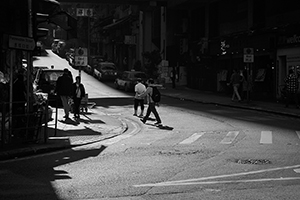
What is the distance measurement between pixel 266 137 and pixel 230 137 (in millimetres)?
996

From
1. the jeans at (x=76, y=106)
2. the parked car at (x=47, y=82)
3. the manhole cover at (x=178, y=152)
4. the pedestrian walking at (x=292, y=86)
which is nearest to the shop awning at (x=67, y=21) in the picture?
the jeans at (x=76, y=106)

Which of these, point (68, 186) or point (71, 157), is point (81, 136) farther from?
point (68, 186)

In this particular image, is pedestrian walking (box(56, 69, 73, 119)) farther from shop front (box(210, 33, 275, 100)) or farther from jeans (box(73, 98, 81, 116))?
shop front (box(210, 33, 275, 100))

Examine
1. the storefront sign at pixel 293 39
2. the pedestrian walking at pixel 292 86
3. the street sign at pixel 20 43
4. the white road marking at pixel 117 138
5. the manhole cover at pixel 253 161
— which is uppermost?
the storefront sign at pixel 293 39

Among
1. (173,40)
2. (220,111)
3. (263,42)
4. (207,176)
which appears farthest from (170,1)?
(207,176)

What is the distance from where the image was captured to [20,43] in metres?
13.2

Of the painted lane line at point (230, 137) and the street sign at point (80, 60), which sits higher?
the street sign at point (80, 60)

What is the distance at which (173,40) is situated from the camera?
50.6m

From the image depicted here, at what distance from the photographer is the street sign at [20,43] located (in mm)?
12812

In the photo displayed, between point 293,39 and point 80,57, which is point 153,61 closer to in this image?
point 293,39

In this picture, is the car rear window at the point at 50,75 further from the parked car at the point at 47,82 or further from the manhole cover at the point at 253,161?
the manhole cover at the point at 253,161

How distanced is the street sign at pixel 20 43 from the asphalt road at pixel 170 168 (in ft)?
9.19

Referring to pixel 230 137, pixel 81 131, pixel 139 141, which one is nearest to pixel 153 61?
pixel 81 131

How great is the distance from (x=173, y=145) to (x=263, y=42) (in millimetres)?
19769
